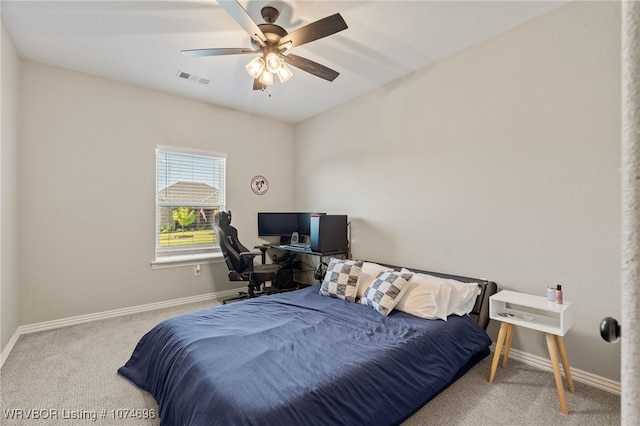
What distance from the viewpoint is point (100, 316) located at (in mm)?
3518

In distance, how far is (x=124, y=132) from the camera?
12.1 feet

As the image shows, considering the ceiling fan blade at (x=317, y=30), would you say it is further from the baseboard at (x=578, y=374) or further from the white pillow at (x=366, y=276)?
the baseboard at (x=578, y=374)

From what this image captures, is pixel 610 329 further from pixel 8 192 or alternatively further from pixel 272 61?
pixel 8 192

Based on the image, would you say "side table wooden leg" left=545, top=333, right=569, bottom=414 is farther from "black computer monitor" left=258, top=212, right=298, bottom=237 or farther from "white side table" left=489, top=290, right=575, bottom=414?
"black computer monitor" left=258, top=212, right=298, bottom=237

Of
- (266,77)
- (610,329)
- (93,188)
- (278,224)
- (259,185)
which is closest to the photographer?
(610,329)

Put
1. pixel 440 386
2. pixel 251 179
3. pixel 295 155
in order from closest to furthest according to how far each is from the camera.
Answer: pixel 440 386 < pixel 251 179 < pixel 295 155

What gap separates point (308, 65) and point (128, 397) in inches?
110

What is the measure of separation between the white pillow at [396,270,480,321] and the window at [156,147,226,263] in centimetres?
297

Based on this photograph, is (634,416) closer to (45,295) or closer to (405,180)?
(405,180)

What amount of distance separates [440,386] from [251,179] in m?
3.75

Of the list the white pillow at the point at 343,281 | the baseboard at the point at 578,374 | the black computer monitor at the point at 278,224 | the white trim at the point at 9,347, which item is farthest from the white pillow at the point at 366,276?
the white trim at the point at 9,347

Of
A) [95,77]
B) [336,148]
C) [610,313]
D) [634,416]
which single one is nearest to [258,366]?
[634,416]

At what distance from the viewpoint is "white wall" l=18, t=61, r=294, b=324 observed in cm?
319

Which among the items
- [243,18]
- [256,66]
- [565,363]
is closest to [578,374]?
[565,363]
